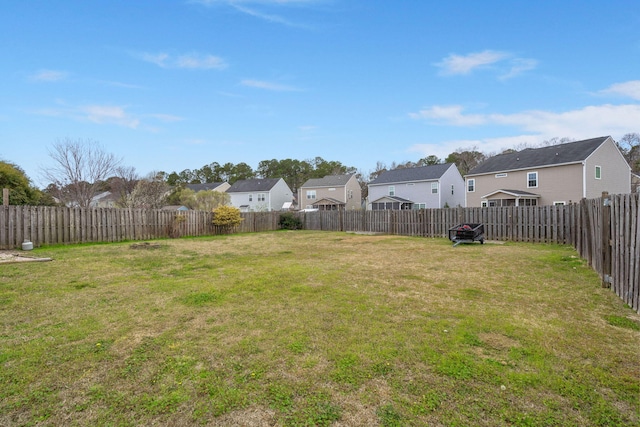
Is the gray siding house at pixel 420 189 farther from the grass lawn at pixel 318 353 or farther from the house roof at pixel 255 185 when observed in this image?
the grass lawn at pixel 318 353

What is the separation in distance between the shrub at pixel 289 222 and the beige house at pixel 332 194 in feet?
47.3

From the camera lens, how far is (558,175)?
23047 millimetres

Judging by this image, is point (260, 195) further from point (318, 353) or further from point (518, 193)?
point (318, 353)

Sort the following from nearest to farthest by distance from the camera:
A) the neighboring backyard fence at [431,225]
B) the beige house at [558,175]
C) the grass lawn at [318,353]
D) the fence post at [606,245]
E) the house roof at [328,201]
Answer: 1. the grass lawn at [318,353]
2. the neighboring backyard fence at [431,225]
3. the fence post at [606,245]
4. the beige house at [558,175]
5. the house roof at [328,201]

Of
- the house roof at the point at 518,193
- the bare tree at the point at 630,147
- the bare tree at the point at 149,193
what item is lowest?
the house roof at the point at 518,193

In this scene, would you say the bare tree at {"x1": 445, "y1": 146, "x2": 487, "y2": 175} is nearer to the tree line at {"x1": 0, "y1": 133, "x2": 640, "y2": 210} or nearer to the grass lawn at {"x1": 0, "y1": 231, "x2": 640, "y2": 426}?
the tree line at {"x1": 0, "y1": 133, "x2": 640, "y2": 210}

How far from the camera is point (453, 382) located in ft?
8.14

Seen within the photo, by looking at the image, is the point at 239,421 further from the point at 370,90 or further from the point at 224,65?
the point at 370,90

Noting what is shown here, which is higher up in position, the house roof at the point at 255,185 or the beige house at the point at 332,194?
the house roof at the point at 255,185

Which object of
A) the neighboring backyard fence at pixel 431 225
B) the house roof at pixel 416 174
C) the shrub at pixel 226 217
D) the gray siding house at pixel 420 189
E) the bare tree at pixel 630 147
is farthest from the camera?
the bare tree at pixel 630 147

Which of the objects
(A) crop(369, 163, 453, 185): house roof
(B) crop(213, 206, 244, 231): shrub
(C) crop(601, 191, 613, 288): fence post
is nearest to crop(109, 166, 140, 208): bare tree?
(B) crop(213, 206, 244, 231): shrub

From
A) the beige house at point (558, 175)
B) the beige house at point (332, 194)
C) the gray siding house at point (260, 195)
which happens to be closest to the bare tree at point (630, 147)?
the beige house at point (558, 175)

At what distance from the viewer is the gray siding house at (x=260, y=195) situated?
44.3m

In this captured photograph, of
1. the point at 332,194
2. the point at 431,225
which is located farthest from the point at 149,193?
the point at 431,225
